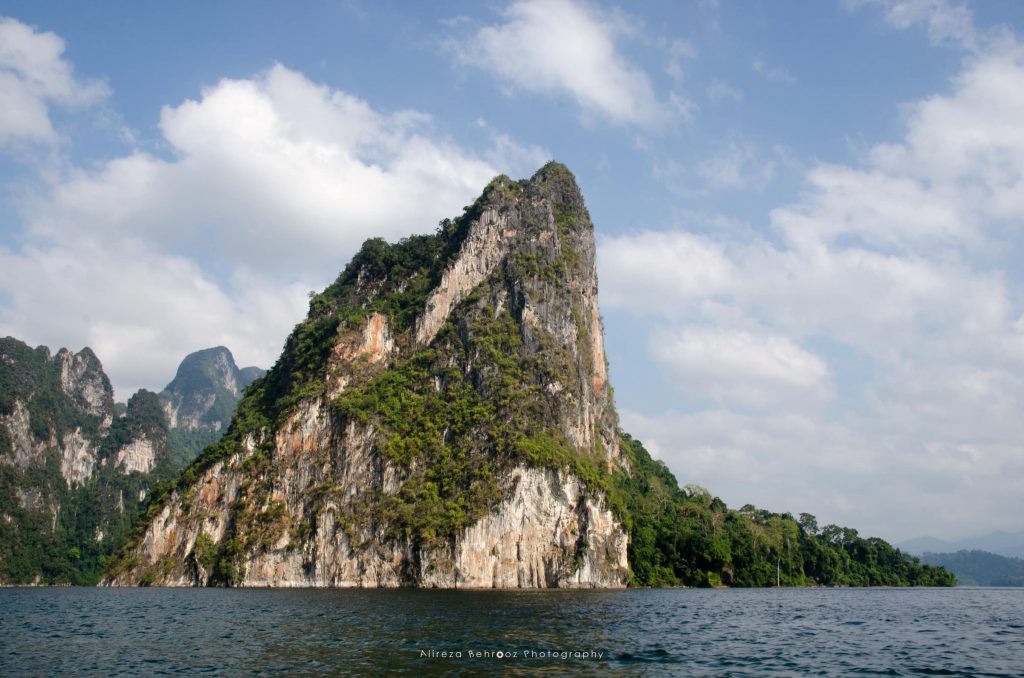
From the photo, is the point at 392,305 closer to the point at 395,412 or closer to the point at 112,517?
the point at 395,412

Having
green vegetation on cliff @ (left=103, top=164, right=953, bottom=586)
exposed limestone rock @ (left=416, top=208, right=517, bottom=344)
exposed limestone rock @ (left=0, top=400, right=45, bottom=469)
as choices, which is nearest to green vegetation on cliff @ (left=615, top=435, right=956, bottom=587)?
green vegetation on cliff @ (left=103, top=164, right=953, bottom=586)

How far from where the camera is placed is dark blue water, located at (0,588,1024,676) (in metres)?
28.0

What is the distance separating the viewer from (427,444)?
10438 centimetres

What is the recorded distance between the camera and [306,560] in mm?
96250

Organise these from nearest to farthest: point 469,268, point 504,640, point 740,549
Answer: point 504,640 < point 740,549 < point 469,268

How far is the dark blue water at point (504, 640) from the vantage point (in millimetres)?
28000

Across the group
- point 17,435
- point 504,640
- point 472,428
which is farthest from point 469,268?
point 17,435

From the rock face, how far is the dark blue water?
35317 millimetres

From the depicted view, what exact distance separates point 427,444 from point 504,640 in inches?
2797

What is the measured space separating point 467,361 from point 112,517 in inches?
5247

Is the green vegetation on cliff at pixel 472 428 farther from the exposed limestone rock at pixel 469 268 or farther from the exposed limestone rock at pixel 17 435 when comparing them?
the exposed limestone rock at pixel 17 435

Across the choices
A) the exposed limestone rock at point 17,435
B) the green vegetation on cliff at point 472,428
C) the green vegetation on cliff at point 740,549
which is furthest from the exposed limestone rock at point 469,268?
the exposed limestone rock at point 17,435

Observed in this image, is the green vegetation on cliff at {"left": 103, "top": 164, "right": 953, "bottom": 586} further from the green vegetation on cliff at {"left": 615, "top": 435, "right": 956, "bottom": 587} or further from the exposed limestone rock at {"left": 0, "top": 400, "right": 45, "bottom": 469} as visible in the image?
the exposed limestone rock at {"left": 0, "top": 400, "right": 45, "bottom": 469}

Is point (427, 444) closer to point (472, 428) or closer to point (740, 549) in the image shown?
point (472, 428)
